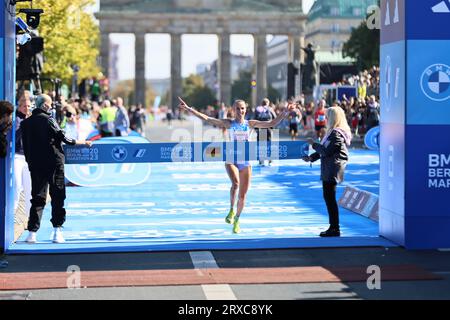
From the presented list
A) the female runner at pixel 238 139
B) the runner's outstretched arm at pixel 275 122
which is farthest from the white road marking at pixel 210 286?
the runner's outstretched arm at pixel 275 122

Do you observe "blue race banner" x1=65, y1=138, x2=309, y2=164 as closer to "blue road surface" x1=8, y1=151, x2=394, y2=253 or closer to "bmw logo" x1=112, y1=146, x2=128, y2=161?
"bmw logo" x1=112, y1=146, x2=128, y2=161

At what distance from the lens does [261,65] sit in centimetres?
13025

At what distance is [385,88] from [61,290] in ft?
18.8

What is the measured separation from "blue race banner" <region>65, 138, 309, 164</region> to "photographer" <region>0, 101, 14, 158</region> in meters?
2.19

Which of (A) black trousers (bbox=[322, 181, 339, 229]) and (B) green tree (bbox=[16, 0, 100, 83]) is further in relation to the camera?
(B) green tree (bbox=[16, 0, 100, 83])

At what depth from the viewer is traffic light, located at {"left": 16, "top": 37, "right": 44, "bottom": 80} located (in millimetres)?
22078

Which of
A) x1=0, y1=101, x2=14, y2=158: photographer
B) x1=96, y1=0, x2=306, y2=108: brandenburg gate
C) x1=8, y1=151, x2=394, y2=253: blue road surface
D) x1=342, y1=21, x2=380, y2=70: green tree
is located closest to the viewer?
x1=0, y1=101, x2=14, y2=158: photographer

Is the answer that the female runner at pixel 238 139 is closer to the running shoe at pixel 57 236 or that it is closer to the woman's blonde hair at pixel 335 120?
the woman's blonde hair at pixel 335 120

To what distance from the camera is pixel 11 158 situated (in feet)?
43.6

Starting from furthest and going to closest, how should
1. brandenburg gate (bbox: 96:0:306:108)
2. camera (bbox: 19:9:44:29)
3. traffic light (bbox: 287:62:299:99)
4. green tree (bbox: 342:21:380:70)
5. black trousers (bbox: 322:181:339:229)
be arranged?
brandenburg gate (bbox: 96:0:306:108)
green tree (bbox: 342:21:380:70)
traffic light (bbox: 287:62:299:99)
black trousers (bbox: 322:181:339:229)
camera (bbox: 19:9:44:29)

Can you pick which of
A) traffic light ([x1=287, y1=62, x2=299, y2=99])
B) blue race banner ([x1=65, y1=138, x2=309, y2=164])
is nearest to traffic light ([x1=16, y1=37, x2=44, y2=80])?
blue race banner ([x1=65, y1=138, x2=309, y2=164])
